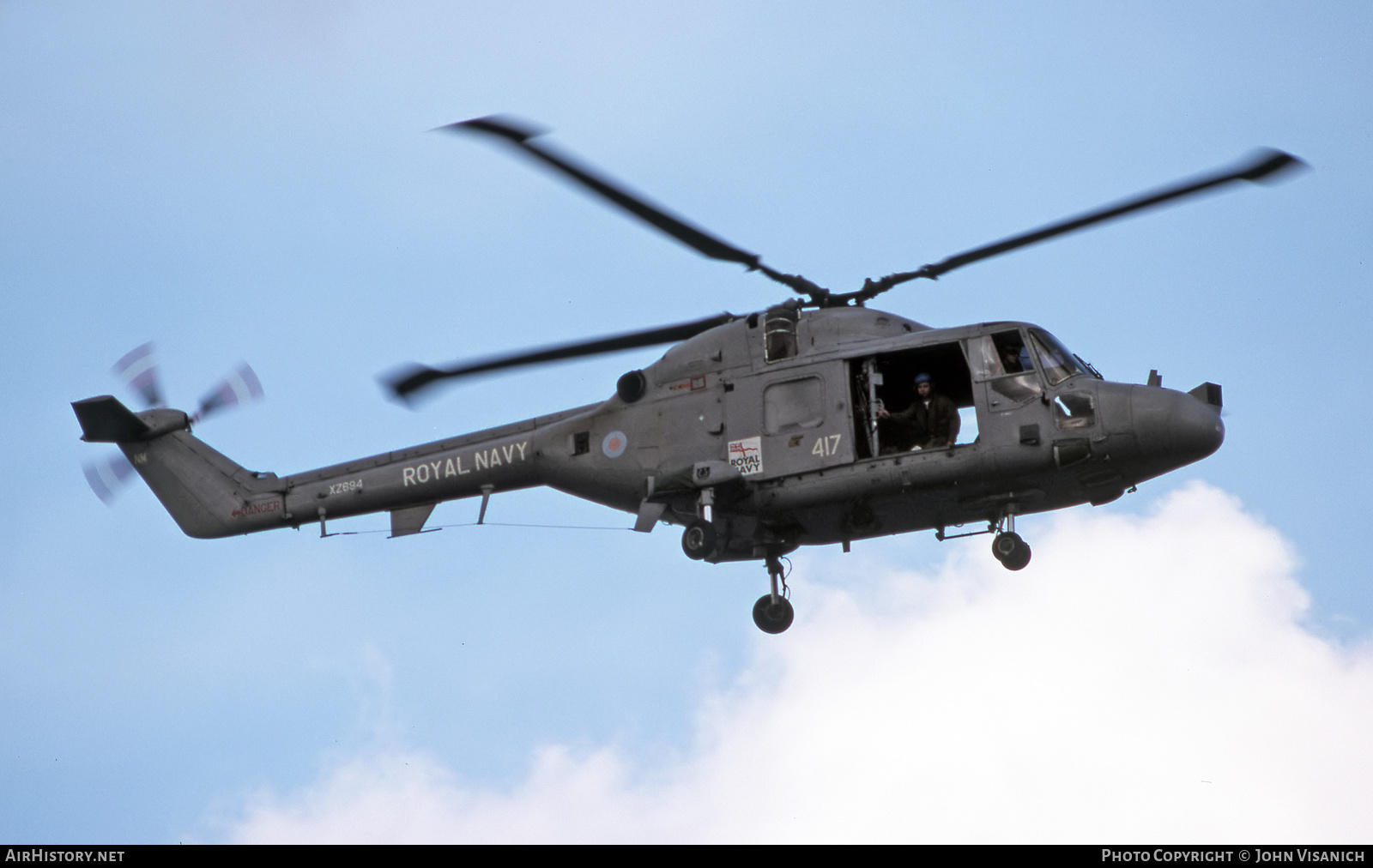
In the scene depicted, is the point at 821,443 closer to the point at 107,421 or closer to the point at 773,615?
the point at 773,615

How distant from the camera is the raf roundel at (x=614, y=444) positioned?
21.8 meters

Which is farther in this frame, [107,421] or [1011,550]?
[107,421]

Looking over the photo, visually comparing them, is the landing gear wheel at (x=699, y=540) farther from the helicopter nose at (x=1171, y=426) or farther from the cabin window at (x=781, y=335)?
the helicopter nose at (x=1171, y=426)

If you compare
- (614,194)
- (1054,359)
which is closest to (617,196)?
(614,194)

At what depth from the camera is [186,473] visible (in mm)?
Answer: 25188

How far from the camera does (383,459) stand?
76.8 feet

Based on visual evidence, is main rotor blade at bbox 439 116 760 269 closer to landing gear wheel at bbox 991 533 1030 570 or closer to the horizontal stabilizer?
landing gear wheel at bbox 991 533 1030 570

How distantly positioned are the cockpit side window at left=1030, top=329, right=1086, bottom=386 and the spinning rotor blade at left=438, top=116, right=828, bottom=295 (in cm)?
324

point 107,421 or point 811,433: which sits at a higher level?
point 107,421

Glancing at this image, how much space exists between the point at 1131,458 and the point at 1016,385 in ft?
5.14

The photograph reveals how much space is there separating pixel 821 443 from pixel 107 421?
11650 mm

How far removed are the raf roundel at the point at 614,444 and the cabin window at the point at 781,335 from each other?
2157 millimetres

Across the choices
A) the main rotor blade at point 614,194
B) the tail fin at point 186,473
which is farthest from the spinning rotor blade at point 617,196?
the tail fin at point 186,473

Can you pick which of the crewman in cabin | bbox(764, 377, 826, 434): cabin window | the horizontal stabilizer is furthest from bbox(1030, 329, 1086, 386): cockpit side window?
the horizontal stabilizer
